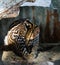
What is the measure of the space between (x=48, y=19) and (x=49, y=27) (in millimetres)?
101

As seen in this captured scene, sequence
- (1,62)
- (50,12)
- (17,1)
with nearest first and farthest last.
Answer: (1,62), (50,12), (17,1)

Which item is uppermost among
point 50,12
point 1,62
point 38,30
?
point 50,12

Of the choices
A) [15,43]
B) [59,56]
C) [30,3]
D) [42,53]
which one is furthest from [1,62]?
[30,3]

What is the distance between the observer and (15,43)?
7.97 feet

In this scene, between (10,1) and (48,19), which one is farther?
(10,1)

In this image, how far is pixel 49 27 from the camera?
7.98ft

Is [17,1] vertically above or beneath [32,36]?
above

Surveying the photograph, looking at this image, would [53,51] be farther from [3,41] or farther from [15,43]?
[3,41]

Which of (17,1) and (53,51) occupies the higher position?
(17,1)

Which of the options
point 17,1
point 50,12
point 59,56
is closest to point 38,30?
point 50,12

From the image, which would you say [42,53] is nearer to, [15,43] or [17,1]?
[15,43]

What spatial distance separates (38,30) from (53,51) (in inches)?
12.8

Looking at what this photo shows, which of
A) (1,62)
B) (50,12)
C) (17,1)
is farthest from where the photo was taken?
(17,1)

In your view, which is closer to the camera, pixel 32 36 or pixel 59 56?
pixel 59 56
